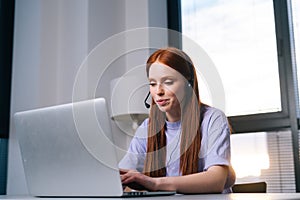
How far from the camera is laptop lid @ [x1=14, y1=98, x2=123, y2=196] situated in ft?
3.05

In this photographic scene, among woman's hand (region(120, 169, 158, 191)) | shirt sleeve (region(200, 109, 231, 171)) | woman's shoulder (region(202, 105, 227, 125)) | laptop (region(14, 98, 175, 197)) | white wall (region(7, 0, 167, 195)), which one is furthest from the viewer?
white wall (region(7, 0, 167, 195))

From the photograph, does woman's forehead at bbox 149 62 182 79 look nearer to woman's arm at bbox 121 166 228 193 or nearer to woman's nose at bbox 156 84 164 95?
woman's nose at bbox 156 84 164 95

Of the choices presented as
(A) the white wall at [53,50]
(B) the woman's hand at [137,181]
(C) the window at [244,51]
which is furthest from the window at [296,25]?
(B) the woman's hand at [137,181]

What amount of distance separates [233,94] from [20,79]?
58.1 inches

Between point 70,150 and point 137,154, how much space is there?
0.71 metres

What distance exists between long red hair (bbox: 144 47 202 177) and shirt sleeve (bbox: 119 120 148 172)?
3 cm

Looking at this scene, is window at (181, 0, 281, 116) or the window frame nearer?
A: the window frame

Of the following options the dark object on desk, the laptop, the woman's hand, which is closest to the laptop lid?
the laptop

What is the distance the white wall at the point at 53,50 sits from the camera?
2879 mm

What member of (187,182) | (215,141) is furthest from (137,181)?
(215,141)

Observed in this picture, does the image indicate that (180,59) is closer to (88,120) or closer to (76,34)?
(88,120)

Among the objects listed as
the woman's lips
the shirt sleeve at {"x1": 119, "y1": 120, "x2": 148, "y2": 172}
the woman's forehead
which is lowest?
the shirt sleeve at {"x1": 119, "y1": 120, "x2": 148, "y2": 172}

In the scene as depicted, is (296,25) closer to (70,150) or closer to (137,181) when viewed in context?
(137,181)

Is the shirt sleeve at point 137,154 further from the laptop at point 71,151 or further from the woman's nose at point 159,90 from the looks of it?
the laptop at point 71,151
